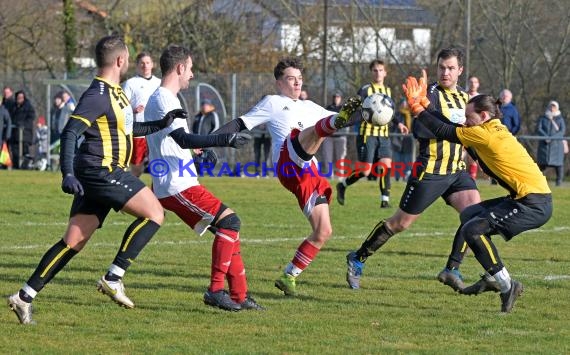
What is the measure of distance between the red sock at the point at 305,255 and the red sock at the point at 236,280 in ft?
2.84

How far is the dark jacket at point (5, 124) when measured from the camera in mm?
26734

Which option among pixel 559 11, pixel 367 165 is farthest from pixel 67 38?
pixel 367 165

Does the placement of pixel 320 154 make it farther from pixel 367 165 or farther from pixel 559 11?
pixel 367 165

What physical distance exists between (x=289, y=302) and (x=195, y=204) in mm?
1131

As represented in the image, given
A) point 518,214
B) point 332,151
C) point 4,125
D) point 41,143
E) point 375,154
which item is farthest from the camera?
point 41,143

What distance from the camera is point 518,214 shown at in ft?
27.0

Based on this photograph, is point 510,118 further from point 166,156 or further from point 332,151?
point 166,156

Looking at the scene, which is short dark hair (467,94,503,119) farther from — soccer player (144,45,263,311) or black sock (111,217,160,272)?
black sock (111,217,160,272)

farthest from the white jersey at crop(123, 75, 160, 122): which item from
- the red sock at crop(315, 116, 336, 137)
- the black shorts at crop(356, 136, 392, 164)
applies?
the red sock at crop(315, 116, 336, 137)

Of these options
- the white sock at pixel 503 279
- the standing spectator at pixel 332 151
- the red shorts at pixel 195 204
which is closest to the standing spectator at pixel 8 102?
the standing spectator at pixel 332 151

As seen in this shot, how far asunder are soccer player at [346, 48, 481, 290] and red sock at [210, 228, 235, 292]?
62.3 inches

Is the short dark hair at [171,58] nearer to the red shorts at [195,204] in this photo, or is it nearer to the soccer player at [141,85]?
the red shorts at [195,204]

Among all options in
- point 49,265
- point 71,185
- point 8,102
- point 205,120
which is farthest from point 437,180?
point 8,102

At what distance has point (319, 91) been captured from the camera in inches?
1228
